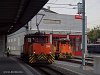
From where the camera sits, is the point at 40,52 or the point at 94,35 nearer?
the point at 40,52

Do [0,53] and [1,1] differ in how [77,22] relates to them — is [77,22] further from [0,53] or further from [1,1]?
[1,1]

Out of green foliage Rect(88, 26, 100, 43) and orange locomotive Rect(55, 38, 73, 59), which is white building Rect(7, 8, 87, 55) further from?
green foliage Rect(88, 26, 100, 43)

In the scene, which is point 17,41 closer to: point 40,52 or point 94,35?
point 40,52

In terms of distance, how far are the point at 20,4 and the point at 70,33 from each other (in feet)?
173

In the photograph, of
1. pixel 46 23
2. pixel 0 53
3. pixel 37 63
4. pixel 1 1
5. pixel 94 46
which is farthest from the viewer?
pixel 94 46

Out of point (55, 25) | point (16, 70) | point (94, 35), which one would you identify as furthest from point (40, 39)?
point (94, 35)

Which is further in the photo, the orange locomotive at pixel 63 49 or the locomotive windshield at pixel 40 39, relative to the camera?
the orange locomotive at pixel 63 49

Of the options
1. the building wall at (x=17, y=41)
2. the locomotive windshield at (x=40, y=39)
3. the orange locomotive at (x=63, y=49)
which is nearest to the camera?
the locomotive windshield at (x=40, y=39)

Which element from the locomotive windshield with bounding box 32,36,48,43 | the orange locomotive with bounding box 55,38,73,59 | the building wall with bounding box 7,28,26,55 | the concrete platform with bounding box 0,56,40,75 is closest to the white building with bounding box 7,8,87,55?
the building wall with bounding box 7,28,26,55

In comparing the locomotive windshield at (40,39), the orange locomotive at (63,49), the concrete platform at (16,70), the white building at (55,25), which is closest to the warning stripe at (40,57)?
the locomotive windshield at (40,39)

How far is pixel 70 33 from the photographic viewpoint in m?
77.9

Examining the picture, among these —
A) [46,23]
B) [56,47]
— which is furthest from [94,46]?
[56,47]

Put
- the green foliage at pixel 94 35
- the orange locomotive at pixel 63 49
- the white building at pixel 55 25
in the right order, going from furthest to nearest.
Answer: the green foliage at pixel 94 35 → the white building at pixel 55 25 → the orange locomotive at pixel 63 49

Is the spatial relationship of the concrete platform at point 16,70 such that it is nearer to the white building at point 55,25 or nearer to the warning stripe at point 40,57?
the warning stripe at point 40,57
